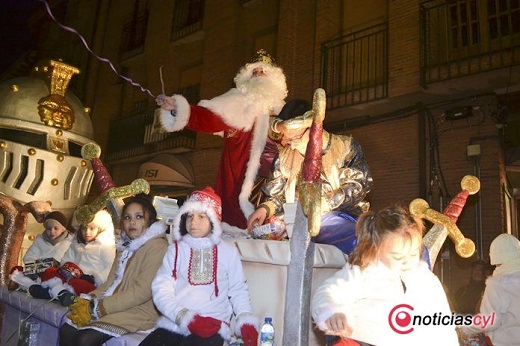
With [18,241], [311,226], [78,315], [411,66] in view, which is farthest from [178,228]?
[411,66]

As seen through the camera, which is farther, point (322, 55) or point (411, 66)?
point (322, 55)

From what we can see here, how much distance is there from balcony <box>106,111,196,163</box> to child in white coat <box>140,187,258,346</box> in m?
9.29

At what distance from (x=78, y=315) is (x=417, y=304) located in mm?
2228

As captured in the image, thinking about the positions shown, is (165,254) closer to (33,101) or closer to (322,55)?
(33,101)

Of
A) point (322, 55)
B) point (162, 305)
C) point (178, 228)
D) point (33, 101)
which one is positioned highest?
point (322, 55)

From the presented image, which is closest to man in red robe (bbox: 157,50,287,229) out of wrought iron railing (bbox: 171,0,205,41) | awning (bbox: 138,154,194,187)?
awning (bbox: 138,154,194,187)

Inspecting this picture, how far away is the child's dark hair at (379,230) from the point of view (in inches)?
97.4

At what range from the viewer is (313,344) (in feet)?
9.59

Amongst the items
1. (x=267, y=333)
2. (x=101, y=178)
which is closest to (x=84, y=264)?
(x=101, y=178)

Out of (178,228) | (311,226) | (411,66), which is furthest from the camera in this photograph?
(411,66)

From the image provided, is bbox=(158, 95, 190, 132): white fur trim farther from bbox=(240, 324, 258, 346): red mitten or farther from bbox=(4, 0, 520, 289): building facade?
bbox=(240, 324, 258, 346): red mitten

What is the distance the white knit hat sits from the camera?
3.66 meters

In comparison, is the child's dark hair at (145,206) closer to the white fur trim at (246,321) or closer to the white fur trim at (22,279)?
the white fur trim at (246,321)

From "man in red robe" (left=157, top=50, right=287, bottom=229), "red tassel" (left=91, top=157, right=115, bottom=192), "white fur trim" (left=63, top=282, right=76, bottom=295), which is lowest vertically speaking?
"white fur trim" (left=63, top=282, right=76, bottom=295)
